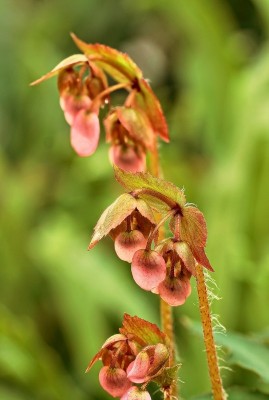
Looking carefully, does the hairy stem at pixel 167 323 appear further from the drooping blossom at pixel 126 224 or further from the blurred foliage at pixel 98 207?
→ the blurred foliage at pixel 98 207

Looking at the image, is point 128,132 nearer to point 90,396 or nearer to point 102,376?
point 102,376

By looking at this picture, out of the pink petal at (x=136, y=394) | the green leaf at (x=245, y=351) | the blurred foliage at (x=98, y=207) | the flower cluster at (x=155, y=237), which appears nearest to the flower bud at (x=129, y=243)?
the flower cluster at (x=155, y=237)

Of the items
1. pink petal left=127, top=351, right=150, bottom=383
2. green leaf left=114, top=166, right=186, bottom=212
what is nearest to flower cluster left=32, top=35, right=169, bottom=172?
green leaf left=114, top=166, right=186, bottom=212

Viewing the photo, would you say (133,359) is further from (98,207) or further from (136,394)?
(98,207)

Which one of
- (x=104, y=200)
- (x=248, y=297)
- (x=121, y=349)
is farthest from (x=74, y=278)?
(x=121, y=349)

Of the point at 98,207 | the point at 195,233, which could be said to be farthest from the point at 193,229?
the point at 98,207

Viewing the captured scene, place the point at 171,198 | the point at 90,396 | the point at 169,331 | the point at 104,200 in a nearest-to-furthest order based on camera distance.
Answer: the point at 171,198 < the point at 169,331 < the point at 90,396 < the point at 104,200

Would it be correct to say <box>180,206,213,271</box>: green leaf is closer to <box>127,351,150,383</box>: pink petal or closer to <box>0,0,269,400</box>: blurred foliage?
<box>127,351,150,383</box>: pink petal
